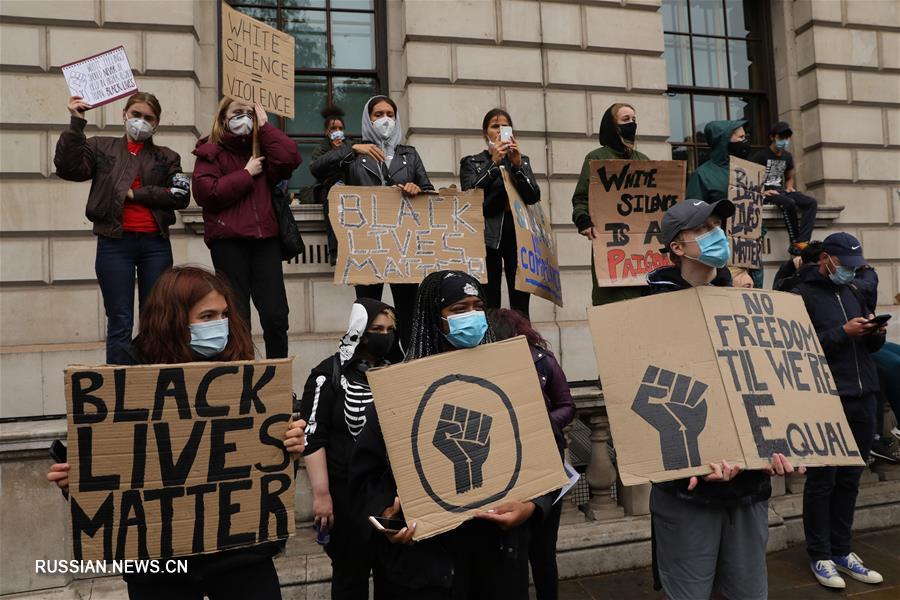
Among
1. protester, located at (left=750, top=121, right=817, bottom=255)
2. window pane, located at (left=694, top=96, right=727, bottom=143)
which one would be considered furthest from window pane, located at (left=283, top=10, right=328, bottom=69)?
protester, located at (left=750, top=121, right=817, bottom=255)

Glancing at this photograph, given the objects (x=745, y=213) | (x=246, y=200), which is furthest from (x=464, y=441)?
(x=745, y=213)

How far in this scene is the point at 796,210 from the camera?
809 centimetres

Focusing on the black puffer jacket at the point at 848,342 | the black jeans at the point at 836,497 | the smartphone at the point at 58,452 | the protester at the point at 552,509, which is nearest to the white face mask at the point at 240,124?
the protester at the point at 552,509

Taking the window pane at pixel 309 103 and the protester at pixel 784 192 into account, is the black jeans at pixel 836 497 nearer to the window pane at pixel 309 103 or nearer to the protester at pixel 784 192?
the protester at pixel 784 192

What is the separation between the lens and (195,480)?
2002 mm

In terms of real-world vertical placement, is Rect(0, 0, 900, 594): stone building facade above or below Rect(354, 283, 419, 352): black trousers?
above

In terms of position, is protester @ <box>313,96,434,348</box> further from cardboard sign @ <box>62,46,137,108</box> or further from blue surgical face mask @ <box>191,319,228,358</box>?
blue surgical face mask @ <box>191,319,228,358</box>

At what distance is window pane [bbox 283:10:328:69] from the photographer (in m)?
7.86

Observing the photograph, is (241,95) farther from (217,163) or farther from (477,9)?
(477,9)

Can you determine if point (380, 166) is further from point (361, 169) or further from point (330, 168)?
point (330, 168)

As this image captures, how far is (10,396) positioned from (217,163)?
12.4 ft

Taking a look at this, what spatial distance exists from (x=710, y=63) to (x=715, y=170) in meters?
4.75

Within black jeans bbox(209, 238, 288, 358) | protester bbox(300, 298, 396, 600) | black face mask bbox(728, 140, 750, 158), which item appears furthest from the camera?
black face mask bbox(728, 140, 750, 158)

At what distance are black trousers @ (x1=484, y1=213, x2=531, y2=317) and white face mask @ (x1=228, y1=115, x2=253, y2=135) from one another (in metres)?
1.95
